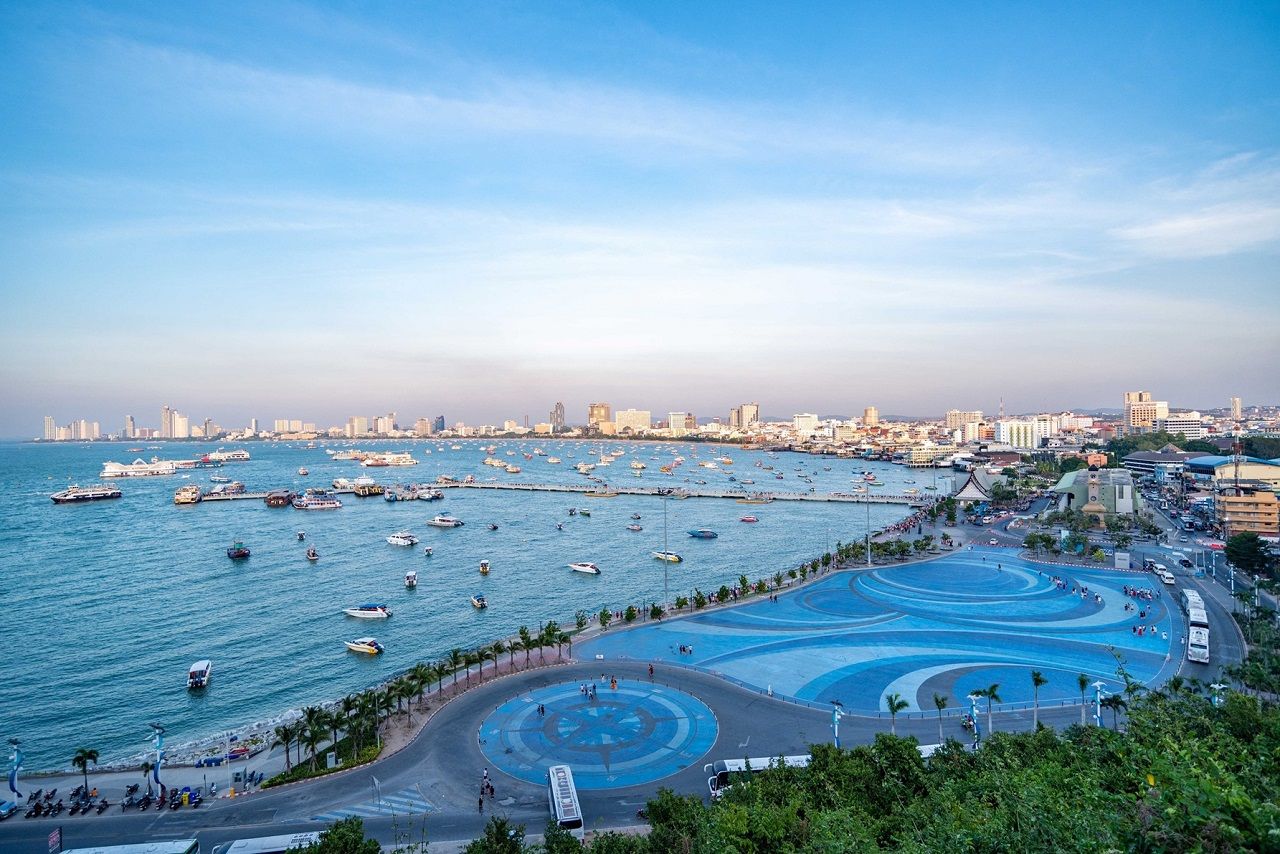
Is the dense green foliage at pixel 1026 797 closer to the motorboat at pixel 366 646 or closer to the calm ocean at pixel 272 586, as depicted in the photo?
the calm ocean at pixel 272 586

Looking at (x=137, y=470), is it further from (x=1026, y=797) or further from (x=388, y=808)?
(x=1026, y=797)

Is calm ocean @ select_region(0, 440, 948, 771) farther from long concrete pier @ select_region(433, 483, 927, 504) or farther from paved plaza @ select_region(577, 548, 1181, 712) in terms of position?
paved plaza @ select_region(577, 548, 1181, 712)

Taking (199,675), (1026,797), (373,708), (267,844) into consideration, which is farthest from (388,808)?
(199,675)

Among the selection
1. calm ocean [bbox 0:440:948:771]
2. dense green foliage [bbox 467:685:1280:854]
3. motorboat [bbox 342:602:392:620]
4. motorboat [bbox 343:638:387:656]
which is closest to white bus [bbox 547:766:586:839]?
dense green foliage [bbox 467:685:1280:854]

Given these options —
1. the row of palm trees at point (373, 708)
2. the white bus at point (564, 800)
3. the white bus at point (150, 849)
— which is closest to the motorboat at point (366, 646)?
the row of palm trees at point (373, 708)

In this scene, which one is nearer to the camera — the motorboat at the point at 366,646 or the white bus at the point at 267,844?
the white bus at the point at 267,844

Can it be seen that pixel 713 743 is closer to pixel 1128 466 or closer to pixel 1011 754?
pixel 1011 754
